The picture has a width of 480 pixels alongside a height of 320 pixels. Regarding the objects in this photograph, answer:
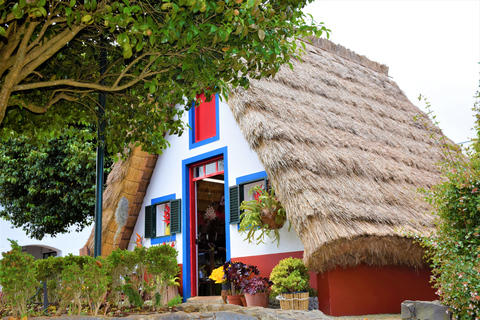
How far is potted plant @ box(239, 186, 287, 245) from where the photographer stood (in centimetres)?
626

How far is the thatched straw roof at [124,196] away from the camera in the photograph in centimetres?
884

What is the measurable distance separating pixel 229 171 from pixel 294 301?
8.80 feet

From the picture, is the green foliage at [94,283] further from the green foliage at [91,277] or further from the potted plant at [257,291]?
the potted plant at [257,291]

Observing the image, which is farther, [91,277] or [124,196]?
[124,196]

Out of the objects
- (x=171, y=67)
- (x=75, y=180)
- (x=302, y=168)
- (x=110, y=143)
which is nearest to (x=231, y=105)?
(x=302, y=168)

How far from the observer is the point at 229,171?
7492 mm

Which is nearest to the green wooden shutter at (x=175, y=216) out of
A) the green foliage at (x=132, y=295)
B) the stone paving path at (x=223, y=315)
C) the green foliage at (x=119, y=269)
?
the stone paving path at (x=223, y=315)

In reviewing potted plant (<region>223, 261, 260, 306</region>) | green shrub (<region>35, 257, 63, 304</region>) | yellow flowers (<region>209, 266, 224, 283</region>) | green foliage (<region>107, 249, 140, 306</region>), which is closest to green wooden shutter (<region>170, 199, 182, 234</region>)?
yellow flowers (<region>209, 266, 224, 283</region>)

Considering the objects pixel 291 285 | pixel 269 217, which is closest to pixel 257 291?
pixel 291 285

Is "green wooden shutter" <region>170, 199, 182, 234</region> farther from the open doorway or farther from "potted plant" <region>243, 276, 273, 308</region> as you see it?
"potted plant" <region>243, 276, 273, 308</region>

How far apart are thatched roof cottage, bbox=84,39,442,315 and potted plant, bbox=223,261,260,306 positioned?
1.75ft

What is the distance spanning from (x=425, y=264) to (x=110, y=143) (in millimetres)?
5095

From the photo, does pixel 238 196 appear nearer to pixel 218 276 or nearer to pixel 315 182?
pixel 218 276

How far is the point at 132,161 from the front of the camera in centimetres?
883
